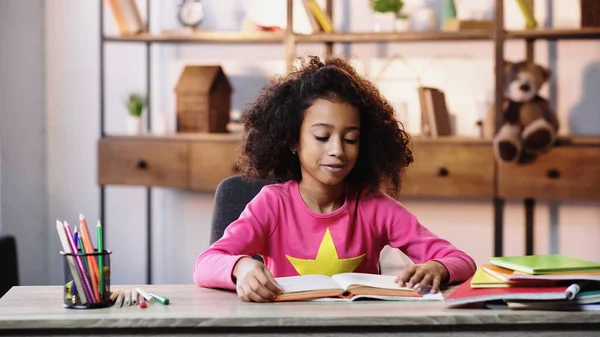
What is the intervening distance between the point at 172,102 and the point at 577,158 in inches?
70.6

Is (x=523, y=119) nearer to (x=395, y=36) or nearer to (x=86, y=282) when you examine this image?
(x=395, y=36)

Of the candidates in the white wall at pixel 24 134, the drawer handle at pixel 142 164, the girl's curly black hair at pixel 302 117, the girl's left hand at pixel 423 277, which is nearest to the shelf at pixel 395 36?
the drawer handle at pixel 142 164

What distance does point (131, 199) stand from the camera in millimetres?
3977

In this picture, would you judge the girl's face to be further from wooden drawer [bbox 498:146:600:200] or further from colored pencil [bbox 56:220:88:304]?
wooden drawer [bbox 498:146:600:200]

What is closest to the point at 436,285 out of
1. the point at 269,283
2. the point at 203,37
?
the point at 269,283

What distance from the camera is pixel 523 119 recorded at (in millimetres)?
3184

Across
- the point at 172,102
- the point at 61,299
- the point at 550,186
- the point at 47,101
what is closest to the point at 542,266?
the point at 61,299

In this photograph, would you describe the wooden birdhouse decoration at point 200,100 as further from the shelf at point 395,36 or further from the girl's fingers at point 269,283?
the girl's fingers at point 269,283

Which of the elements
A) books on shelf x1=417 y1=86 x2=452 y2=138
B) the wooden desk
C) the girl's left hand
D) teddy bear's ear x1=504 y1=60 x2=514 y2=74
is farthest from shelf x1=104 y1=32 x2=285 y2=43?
the wooden desk

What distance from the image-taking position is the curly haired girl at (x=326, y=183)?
153 cm

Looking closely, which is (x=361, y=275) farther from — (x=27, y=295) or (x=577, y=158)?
(x=577, y=158)

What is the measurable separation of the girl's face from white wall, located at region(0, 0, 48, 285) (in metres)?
2.46

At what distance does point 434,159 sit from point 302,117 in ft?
5.51

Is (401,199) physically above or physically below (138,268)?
above
